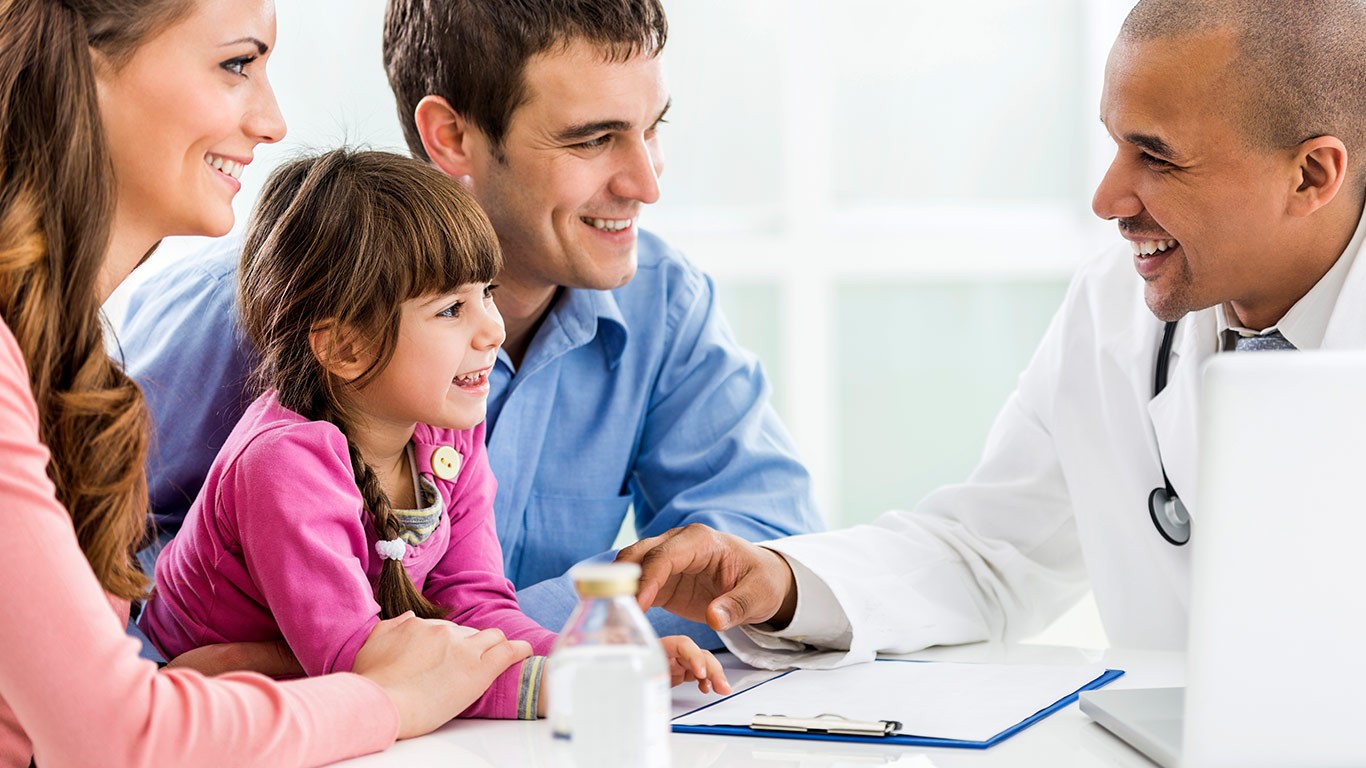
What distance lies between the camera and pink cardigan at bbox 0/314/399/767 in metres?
0.91

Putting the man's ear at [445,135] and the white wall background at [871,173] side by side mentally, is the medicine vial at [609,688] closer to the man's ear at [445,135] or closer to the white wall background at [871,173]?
the man's ear at [445,135]

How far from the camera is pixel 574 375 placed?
1902 millimetres

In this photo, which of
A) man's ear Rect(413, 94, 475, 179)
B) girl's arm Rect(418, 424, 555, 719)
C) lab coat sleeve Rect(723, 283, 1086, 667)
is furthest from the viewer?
man's ear Rect(413, 94, 475, 179)

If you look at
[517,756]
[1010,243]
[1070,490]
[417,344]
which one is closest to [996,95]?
[1010,243]

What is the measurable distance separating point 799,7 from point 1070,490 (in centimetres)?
238

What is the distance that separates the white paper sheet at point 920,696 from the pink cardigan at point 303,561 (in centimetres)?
Answer: 22

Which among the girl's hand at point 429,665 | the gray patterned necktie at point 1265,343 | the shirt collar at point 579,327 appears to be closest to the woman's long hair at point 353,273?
the girl's hand at point 429,665

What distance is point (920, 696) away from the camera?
1.28 metres

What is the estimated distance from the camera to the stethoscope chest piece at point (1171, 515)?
1585 mm

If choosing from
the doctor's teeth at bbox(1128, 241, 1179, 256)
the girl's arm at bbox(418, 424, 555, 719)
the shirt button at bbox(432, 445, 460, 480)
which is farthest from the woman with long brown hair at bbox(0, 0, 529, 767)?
the doctor's teeth at bbox(1128, 241, 1179, 256)

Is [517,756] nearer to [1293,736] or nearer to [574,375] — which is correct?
[1293,736]

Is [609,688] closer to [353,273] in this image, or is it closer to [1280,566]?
[1280,566]

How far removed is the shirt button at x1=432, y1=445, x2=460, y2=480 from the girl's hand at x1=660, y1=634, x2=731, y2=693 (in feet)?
1.01

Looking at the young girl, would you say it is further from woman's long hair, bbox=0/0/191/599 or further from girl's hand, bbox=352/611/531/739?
woman's long hair, bbox=0/0/191/599
